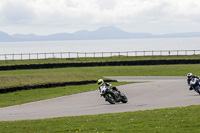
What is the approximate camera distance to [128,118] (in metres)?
15.6

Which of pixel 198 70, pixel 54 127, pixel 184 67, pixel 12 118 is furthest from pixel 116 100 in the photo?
pixel 184 67

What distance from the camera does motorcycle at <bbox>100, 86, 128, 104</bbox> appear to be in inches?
901

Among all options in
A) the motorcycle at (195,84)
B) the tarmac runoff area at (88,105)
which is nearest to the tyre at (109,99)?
the tarmac runoff area at (88,105)

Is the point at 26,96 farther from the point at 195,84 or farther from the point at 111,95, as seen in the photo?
the point at 195,84

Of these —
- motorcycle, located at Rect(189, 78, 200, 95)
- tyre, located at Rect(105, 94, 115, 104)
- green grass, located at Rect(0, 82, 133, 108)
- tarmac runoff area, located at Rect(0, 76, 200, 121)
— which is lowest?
green grass, located at Rect(0, 82, 133, 108)

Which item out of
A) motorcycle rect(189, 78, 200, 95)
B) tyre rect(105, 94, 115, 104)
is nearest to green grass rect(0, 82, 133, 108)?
tyre rect(105, 94, 115, 104)

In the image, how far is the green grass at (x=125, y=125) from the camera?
12.6 meters

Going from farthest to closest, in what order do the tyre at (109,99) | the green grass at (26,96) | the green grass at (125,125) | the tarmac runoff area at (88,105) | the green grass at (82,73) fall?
1. the green grass at (82,73)
2. the green grass at (26,96)
3. the tyre at (109,99)
4. the tarmac runoff area at (88,105)
5. the green grass at (125,125)

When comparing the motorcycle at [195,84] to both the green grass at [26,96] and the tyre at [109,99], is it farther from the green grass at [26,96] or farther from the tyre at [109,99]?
the green grass at [26,96]

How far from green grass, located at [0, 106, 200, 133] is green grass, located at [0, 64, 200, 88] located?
60.2 ft

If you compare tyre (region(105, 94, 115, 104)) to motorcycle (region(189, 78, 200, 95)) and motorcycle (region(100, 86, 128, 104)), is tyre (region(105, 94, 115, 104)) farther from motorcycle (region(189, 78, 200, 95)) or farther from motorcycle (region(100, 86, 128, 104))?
motorcycle (region(189, 78, 200, 95))

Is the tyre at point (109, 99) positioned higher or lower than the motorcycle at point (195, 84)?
lower

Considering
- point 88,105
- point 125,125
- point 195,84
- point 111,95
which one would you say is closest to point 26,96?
point 88,105

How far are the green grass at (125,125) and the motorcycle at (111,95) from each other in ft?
21.3
